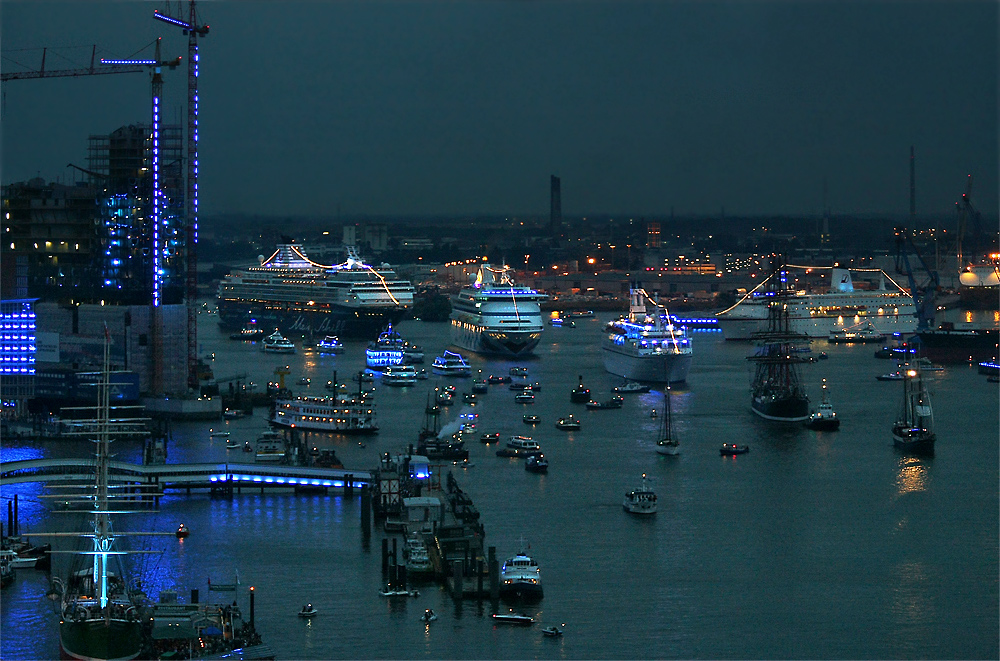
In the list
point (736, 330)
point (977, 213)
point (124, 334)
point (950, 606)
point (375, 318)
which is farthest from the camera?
point (977, 213)

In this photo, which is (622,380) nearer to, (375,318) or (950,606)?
(375,318)

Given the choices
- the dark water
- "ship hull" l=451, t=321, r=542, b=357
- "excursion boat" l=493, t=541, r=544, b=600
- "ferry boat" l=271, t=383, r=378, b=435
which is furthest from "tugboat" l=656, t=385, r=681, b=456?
"ship hull" l=451, t=321, r=542, b=357

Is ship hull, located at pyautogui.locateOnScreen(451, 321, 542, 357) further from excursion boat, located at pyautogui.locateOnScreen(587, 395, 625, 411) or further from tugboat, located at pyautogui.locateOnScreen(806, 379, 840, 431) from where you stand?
tugboat, located at pyautogui.locateOnScreen(806, 379, 840, 431)

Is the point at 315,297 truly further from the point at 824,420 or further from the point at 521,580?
the point at 521,580

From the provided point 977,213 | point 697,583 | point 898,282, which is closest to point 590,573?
point 697,583

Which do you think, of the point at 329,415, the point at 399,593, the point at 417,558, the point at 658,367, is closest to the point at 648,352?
the point at 658,367

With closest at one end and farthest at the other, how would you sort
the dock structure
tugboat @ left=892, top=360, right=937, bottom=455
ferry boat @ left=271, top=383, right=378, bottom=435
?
the dock structure → tugboat @ left=892, top=360, right=937, bottom=455 → ferry boat @ left=271, top=383, right=378, bottom=435
